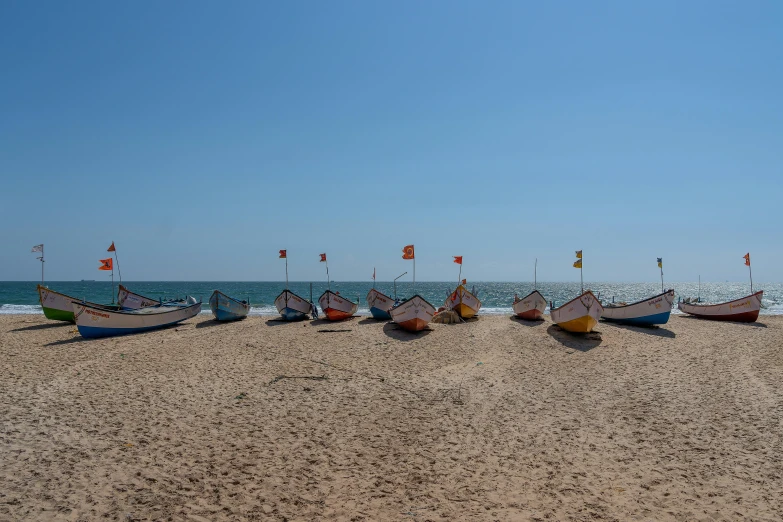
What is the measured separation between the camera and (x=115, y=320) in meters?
18.3

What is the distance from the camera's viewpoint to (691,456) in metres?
6.62

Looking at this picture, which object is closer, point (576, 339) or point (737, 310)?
point (576, 339)

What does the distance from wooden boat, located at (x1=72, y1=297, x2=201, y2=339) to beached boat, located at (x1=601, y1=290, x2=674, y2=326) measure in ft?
72.1

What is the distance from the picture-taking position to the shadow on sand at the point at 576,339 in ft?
50.5

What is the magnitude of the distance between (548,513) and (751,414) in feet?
19.5

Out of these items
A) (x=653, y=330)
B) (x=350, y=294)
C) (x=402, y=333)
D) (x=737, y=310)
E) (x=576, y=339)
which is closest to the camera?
(x=576, y=339)

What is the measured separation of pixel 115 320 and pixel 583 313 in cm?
1878

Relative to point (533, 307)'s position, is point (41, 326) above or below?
below

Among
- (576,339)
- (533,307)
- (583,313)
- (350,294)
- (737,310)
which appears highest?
(583,313)

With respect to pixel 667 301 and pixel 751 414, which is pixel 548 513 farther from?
pixel 667 301

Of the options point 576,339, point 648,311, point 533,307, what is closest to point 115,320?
point 576,339

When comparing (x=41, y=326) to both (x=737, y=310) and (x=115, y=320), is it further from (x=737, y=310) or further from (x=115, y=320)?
(x=737, y=310)

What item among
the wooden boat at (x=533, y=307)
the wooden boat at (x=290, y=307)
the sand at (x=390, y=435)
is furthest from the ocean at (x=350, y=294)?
the sand at (x=390, y=435)

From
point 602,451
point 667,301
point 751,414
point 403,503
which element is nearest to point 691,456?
point 602,451
